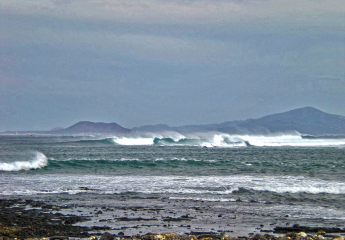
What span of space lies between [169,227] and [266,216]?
11.9ft

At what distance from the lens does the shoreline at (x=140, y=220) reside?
35.4ft

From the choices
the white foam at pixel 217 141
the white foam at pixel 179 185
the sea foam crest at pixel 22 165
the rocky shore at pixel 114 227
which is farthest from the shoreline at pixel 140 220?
the white foam at pixel 217 141

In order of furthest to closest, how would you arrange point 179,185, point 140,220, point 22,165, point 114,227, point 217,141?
point 217,141 → point 22,165 → point 179,185 → point 140,220 → point 114,227

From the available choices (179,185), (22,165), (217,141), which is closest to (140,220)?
(179,185)

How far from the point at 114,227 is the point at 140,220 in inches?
45.8

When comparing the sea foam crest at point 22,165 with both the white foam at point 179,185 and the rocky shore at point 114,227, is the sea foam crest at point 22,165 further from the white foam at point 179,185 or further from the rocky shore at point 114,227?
the rocky shore at point 114,227

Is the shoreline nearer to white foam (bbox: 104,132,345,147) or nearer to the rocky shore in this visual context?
the rocky shore

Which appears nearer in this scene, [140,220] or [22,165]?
[140,220]

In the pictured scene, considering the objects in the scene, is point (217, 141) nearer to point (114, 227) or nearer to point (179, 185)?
point (179, 185)

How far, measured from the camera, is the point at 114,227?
1152 cm

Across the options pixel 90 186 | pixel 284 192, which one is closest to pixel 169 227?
pixel 284 192

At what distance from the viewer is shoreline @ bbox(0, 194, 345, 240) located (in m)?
10.8

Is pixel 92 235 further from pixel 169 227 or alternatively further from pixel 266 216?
pixel 266 216

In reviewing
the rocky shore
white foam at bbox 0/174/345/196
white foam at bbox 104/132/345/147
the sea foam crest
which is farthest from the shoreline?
white foam at bbox 104/132/345/147
